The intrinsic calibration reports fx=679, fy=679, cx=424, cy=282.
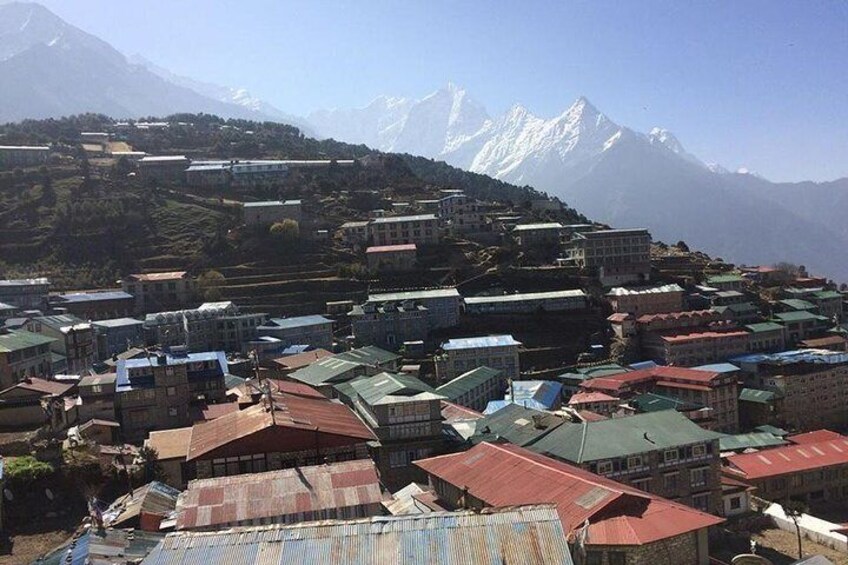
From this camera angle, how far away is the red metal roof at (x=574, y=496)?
60.1 ft

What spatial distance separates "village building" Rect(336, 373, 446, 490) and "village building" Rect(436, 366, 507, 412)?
11.8 m

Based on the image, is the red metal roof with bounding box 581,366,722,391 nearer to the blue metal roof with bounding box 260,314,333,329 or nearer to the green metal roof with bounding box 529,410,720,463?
the green metal roof with bounding box 529,410,720,463

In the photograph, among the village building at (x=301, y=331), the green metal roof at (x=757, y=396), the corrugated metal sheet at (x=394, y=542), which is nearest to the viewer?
the corrugated metal sheet at (x=394, y=542)

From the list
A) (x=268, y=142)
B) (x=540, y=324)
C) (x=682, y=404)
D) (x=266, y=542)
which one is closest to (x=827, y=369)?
(x=682, y=404)

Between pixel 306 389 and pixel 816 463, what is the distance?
2727cm

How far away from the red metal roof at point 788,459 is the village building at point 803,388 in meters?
11.3

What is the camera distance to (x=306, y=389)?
112 ft

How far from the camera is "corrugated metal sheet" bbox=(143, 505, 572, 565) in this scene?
13383 mm

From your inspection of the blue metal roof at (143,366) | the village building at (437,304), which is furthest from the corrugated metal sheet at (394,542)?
the village building at (437,304)

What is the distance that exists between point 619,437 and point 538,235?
5230 cm

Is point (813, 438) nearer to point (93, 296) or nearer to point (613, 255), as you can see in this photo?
point (613, 255)

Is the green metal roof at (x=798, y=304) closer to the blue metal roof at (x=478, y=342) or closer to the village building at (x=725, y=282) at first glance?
the village building at (x=725, y=282)

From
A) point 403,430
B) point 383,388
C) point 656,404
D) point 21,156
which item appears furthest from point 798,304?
point 21,156

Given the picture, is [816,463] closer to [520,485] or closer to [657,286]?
[520,485]
